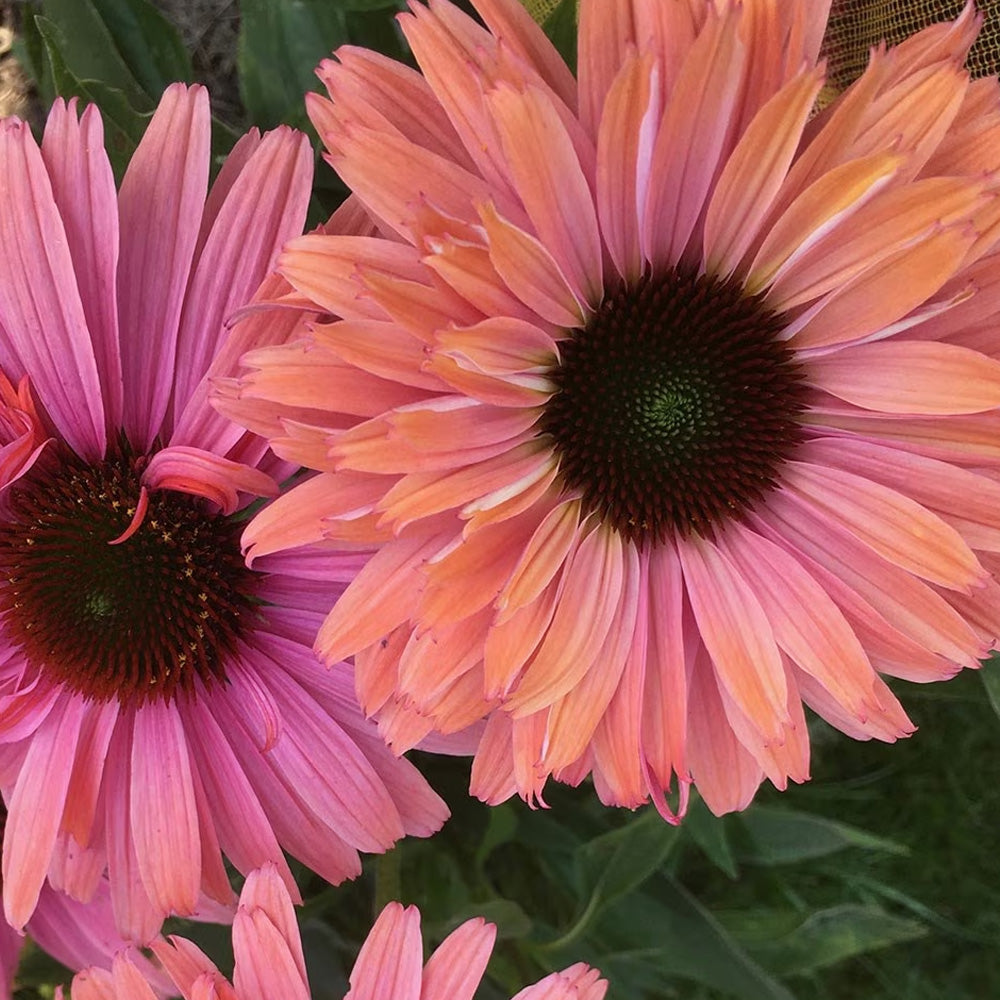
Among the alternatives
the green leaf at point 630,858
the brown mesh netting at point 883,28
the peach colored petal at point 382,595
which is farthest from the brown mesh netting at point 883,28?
the green leaf at point 630,858

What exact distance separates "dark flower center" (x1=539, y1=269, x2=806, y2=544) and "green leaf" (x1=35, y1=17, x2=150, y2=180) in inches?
15.5

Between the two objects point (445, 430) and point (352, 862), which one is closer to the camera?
point (445, 430)

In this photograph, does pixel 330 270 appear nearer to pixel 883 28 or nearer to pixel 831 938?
pixel 883 28

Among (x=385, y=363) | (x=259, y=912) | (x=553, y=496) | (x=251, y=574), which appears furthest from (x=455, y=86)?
(x=259, y=912)

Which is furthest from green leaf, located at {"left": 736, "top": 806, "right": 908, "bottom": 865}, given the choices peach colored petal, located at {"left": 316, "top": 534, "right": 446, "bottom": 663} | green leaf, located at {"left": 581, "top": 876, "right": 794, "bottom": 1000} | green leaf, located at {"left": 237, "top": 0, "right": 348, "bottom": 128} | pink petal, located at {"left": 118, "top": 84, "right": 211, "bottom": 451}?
green leaf, located at {"left": 237, "top": 0, "right": 348, "bottom": 128}

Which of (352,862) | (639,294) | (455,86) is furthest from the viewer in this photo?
(352,862)

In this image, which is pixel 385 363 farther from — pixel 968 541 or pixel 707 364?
pixel 968 541

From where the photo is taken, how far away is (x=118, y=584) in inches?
27.0

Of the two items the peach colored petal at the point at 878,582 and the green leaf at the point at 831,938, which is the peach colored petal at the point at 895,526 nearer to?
the peach colored petal at the point at 878,582

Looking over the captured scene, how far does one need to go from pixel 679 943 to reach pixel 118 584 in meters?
0.60

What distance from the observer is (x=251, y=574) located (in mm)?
698

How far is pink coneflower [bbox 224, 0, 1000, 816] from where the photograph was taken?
0.49 m

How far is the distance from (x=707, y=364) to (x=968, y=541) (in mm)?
185

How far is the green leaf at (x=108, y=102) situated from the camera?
70cm
